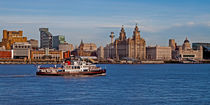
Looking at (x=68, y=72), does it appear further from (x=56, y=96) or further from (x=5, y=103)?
(x=5, y=103)

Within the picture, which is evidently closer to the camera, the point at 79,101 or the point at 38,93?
the point at 79,101

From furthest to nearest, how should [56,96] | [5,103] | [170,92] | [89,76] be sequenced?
[89,76] < [170,92] < [56,96] < [5,103]

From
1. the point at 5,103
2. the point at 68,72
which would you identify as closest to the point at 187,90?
the point at 5,103

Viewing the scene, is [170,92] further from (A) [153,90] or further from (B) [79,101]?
(B) [79,101]

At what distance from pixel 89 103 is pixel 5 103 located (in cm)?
1011

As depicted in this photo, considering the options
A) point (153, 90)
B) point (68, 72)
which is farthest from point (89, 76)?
point (153, 90)

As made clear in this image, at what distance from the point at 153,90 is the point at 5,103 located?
25.2 meters

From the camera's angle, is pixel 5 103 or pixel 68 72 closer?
pixel 5 103

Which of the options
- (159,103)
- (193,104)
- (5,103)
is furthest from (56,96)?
(193,104)

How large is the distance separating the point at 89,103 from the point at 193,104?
1276cm

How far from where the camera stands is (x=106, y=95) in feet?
201

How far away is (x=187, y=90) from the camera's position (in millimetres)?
69250

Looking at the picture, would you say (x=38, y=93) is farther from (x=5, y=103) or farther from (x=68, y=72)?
(x=68, y=72)

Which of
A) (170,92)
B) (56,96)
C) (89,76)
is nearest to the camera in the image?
(56,96)
